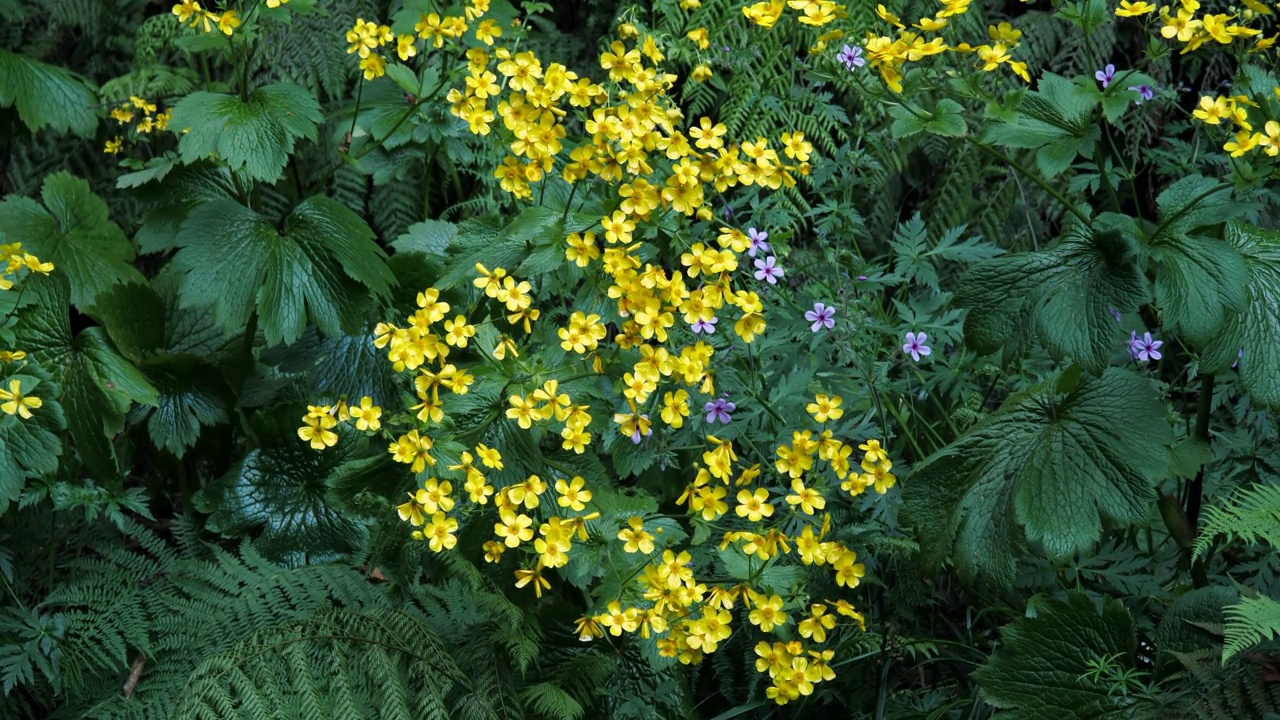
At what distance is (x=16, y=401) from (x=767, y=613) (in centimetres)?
124

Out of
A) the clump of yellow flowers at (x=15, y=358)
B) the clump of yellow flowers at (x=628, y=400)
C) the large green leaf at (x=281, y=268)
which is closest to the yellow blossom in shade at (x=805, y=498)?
the clump of yellow flowers at (x=628, y=400)

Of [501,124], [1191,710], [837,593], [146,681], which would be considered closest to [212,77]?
[501,124]

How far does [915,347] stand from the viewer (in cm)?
204

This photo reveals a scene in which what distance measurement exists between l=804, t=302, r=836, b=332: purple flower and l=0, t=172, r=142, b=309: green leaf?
152 centimetres

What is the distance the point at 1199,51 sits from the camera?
309cm

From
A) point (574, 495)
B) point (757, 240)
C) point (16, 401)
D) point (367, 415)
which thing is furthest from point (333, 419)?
point (757, 240)

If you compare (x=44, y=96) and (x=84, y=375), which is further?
(x=44, y=96)

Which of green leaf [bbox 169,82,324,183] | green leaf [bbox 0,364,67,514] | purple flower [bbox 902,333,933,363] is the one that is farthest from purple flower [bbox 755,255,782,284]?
green leaf [bbox 0,364,67,514]

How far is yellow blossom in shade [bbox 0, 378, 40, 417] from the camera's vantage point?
5.96 ft

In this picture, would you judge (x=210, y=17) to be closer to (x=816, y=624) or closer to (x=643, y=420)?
(x=643, y=420)

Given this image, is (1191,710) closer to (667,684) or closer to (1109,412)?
(1109,412)

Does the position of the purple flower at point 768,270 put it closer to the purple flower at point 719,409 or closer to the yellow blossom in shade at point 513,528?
the purple flower at point 719,409

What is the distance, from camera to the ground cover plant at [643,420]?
64.5 inches

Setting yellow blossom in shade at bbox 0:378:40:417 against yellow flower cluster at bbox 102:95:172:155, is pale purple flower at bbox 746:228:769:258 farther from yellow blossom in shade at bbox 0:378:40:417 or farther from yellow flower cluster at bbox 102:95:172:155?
yellow flower cluster at bbox 102:95:172:155
